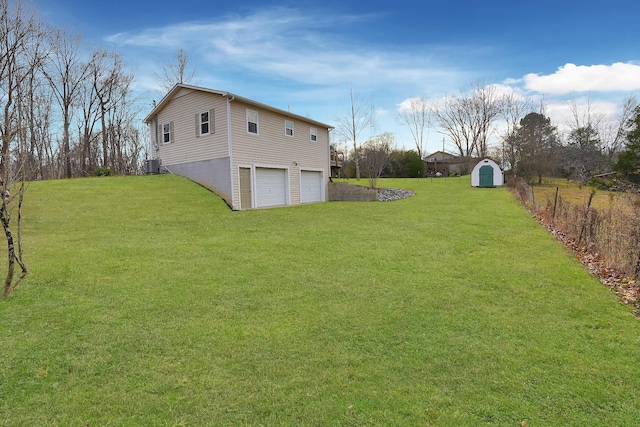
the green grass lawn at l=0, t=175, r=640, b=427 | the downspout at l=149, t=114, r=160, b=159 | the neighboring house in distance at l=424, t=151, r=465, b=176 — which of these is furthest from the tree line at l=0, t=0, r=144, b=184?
the neighboring house in distance at l=424, t=151, r=465, b=176

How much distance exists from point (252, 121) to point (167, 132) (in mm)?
4738

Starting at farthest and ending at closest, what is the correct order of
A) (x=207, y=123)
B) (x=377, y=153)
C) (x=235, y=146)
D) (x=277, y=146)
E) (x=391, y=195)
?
(x=377, y=153)
(x=391, y=195)
(x=277, y=146)
(x=207, y=123)
(x=235, y=146)

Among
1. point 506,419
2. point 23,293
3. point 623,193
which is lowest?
point 506,419

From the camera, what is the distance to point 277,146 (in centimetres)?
1638

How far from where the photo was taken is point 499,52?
13.7 meters

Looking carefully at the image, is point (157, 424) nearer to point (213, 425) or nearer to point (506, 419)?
point (213, 425)

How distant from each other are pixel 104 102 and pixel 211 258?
26.9m

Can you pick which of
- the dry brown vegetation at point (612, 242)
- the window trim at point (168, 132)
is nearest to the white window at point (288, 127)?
the window trim at point (168, 132)

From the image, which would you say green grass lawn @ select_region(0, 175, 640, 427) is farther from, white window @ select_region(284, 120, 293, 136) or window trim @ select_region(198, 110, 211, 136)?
white window @ select_region(284, 120, 293, 136)

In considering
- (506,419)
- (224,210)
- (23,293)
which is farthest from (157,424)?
(224,210)

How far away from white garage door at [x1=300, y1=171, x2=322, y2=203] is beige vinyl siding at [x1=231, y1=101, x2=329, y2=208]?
1.17ft

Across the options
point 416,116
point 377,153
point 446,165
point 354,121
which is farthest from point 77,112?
point 446,165

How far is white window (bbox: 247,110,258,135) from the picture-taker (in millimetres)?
14852

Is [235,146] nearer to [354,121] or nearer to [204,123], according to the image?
[204,123]
